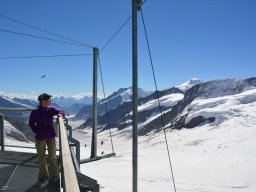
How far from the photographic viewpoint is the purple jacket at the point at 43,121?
317 inches

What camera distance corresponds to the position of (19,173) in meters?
8.48

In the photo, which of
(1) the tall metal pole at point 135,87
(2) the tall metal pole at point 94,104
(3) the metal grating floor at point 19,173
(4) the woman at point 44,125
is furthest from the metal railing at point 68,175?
(2) the tall metal pole at point 94,104

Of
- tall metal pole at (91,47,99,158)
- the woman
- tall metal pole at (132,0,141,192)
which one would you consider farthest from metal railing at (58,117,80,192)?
tall metal pole at (91,47,99,158)

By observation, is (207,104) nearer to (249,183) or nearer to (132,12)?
(249,183)

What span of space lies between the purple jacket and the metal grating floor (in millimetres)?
899

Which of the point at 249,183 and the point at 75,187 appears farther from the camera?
the point at 249,183

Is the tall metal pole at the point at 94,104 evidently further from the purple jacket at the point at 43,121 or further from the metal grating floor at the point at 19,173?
the purple jacket at the point at 43,121

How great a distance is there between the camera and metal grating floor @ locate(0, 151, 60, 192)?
734 cm

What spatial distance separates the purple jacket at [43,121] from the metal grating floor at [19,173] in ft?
2.95

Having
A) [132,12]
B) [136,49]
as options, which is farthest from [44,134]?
[132,12]

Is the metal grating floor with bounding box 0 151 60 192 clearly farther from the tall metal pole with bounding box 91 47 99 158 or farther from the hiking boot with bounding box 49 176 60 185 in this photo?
the tall metal pole with bounding box 91 47 99 158

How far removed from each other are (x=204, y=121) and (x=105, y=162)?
370 ft

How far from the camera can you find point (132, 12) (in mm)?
10852

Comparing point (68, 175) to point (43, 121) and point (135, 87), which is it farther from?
point (135, 87)
